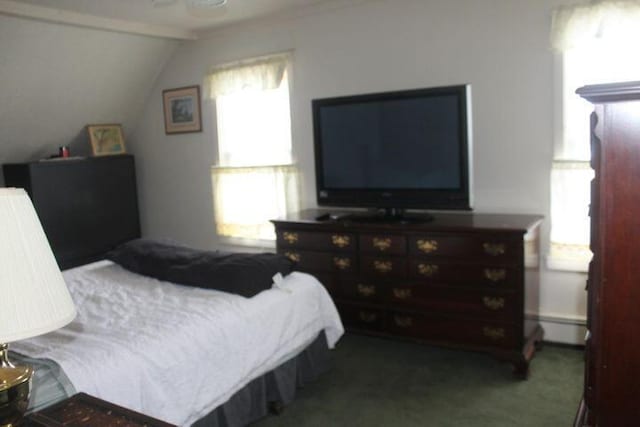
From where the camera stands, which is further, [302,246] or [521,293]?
[302,246]

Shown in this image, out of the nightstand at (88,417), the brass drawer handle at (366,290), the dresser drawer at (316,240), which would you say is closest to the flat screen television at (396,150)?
the dresser drawer at (316,240)

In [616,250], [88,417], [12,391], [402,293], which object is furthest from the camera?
[402,293]

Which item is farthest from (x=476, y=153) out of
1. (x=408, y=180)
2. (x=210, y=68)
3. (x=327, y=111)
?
(x=210, y=68)

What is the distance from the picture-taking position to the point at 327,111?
3.71 meters

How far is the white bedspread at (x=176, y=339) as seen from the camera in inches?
76.5

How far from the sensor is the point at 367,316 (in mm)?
3488

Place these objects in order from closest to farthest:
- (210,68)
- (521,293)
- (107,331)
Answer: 1. (107,331)
2. (521,293)
3. (210,68)

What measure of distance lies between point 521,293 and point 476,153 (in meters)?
1.04

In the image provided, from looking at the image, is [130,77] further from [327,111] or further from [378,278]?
[378,278]

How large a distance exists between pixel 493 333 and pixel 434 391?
478 mm

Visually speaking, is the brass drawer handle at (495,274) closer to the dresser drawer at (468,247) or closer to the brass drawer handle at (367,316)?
the dresser drawer at (468,247)

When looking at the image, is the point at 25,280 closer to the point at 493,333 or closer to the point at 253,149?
the point at 493,333

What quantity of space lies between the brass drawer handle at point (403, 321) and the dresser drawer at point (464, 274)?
26 centimetres

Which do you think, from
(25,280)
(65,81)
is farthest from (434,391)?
(65,81)
